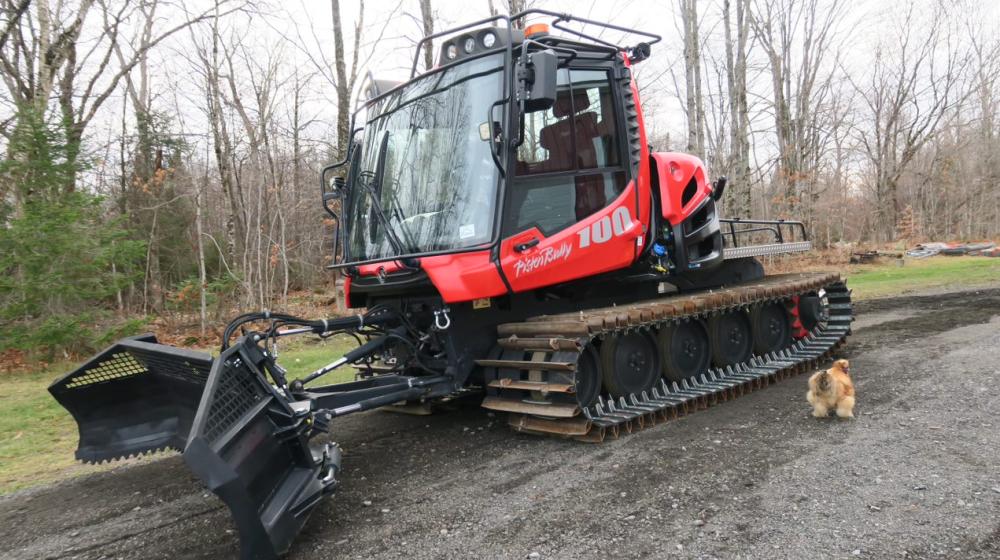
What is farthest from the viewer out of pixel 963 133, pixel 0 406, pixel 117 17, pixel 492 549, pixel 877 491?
pixel 963 133

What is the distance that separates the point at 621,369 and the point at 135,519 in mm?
3482

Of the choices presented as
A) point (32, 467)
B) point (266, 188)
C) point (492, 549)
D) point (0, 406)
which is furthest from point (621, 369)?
point (266, 188)

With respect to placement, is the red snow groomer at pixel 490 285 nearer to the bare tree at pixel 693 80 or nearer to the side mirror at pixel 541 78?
the side mirror at pixel 541 78

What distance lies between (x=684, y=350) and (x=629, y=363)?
0.83m

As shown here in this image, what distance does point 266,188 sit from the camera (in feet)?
53.8

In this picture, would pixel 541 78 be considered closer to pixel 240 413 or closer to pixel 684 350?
pixel 240 413

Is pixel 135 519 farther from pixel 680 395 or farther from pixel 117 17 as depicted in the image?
pixel 117 17

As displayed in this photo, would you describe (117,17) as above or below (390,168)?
above

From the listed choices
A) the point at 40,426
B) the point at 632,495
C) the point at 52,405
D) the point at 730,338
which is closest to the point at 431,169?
the point at 632,495

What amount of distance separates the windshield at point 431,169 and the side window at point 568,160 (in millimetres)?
265

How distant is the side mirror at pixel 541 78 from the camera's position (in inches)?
159

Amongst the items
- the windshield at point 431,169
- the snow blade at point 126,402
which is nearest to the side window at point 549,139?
the windshield at point 431,169

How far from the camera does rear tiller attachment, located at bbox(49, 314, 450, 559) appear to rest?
2840 mm

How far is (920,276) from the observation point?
644 inches
